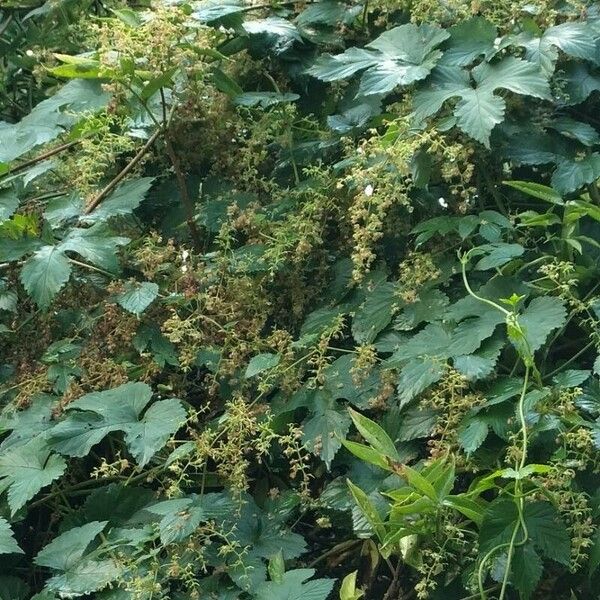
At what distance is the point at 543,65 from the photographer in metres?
1.28

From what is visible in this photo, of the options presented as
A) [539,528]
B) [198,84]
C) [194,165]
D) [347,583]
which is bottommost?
[347,583]

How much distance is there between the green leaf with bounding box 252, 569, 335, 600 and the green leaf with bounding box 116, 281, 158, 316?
0.43 m

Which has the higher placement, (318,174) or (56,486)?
(318,174)

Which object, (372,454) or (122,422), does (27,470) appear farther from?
(372,454)

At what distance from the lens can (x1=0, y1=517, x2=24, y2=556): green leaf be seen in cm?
118

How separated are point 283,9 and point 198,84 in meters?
0.28

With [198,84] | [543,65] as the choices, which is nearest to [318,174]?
[198,84]

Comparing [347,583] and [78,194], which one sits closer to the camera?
[347,583]

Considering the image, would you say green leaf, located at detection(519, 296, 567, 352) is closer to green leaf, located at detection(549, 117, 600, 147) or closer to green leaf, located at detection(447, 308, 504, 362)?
green leaf, located at detection(447, 308, 504, 362)

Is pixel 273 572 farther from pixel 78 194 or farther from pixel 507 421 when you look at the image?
pixel 78 194

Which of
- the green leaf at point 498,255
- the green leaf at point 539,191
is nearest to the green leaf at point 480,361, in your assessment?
the green leaf at point 498,255

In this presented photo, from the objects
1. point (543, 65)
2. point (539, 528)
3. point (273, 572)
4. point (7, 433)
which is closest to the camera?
point (539, 528)

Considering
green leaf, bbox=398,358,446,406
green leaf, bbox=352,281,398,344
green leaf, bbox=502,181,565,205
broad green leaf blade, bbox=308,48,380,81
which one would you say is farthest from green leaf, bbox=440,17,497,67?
green leaf, bbox=398,358,446,406

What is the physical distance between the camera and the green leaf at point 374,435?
110cm
